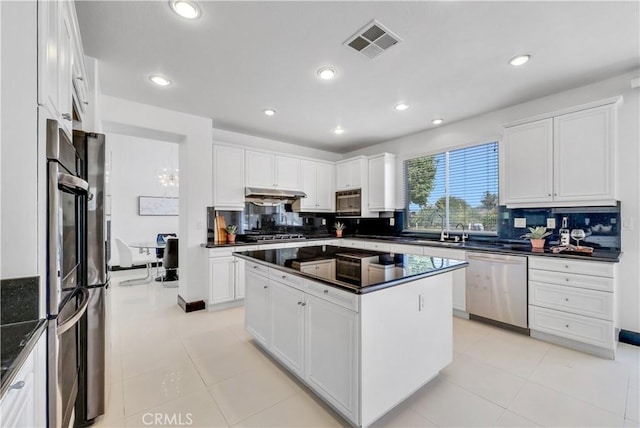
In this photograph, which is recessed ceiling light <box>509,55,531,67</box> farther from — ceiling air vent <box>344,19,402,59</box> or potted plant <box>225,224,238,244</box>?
potted plant <box>225,224,238,244</box>

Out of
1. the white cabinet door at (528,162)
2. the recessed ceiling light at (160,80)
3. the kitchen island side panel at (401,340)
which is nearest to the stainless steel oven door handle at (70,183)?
the kitchen island side panel at (401,340)

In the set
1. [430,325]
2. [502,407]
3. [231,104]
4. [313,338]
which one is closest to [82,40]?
[231,104]

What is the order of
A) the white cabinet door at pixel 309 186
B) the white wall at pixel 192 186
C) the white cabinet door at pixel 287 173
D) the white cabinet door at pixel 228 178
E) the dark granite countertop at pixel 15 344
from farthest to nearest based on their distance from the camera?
the white cabinet door at pixel 309 186
the white cabinet door at pixel 287 173
the white cabinet door at pixel 228 178
the white wall at pixel 192 186
the dark granite countertop at pixel 15 344

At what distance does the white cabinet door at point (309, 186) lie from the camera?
508 cm

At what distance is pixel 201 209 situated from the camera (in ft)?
12.6

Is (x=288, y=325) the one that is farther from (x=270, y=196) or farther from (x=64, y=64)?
(x=270, y=196)

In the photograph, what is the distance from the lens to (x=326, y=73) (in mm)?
2689

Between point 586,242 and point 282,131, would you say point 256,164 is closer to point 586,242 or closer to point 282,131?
point 282,131

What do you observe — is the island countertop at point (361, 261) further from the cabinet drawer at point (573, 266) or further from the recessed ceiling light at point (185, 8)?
the recessed ceiling light at point (185, 8)

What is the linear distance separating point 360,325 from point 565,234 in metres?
2.91

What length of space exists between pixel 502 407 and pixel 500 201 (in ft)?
8.63

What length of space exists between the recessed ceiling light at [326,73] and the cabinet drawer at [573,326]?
123 inches

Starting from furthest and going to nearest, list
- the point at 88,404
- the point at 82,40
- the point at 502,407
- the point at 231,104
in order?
the point at 231,104 < the point at 82,40 < the point at 502,407 < the point at 88,404

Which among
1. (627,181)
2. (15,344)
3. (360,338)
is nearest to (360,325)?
(360,338)
